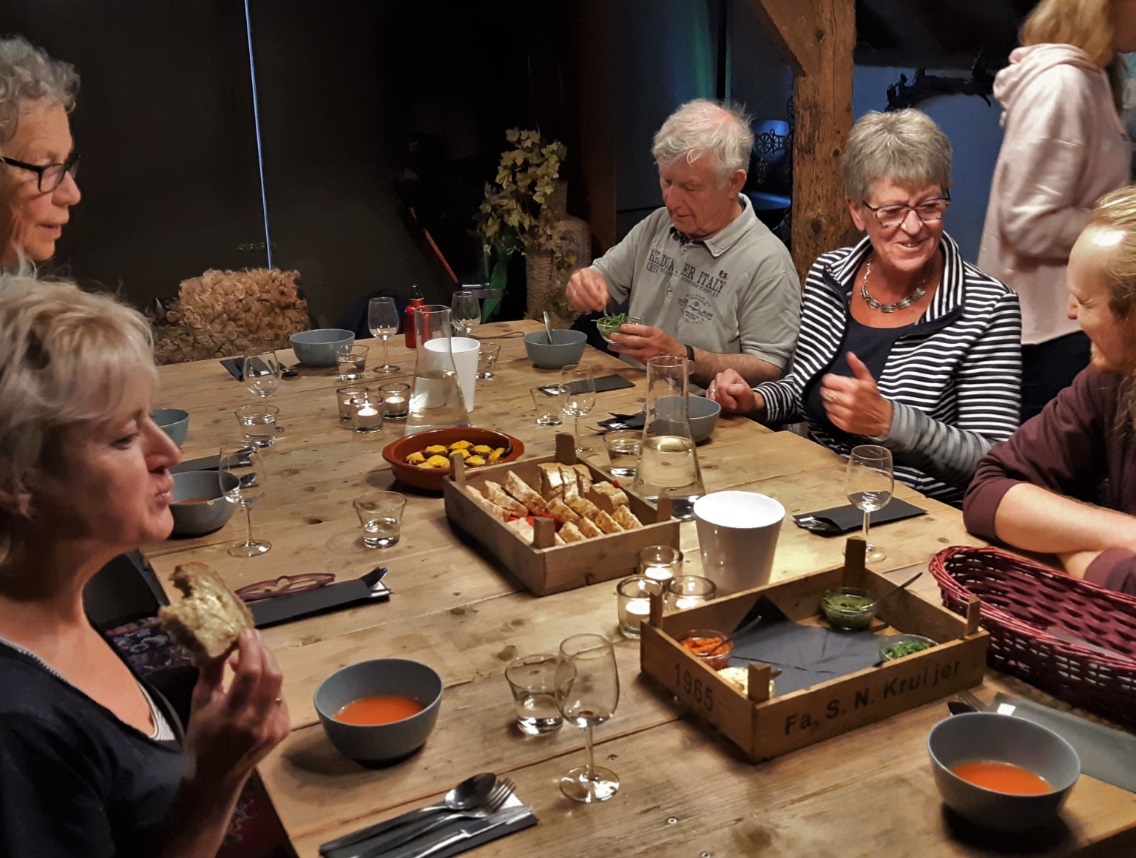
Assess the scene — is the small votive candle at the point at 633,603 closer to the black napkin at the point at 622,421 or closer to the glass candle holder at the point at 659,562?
the glass candle holder at the point at 659,562

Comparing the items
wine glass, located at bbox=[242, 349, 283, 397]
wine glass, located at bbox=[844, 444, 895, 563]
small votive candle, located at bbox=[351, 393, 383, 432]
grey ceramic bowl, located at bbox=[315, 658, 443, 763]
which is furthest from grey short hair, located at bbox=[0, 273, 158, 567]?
wine glass, located at bbox=[242, 349, 283, 397]

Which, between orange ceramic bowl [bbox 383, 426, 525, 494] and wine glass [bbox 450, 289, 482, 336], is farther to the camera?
wine glass [bbox 450, 289, 482, 336]

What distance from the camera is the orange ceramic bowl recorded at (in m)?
2.13

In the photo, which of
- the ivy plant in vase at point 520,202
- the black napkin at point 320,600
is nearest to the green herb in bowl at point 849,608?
the black napkin at point 320,600

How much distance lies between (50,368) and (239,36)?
4375mm

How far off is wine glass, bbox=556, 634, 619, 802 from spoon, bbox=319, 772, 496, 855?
9 cm

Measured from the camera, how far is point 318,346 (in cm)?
312

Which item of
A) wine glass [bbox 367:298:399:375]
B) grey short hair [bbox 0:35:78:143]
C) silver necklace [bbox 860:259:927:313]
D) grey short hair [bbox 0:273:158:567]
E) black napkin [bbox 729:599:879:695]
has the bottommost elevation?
black napkin [bbox 729:599:879:695]

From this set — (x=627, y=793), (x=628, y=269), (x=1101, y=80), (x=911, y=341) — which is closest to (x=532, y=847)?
(x=627, y=793)

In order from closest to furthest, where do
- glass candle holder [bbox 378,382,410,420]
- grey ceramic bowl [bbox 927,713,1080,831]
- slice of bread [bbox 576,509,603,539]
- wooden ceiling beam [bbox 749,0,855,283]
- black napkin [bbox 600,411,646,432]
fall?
grey ceramic bowl [bbox 927,713,1080,831]
slice of bread [bbox 576,509,603,539]
black napkin [bbox 600,411,646,432]
glass candle holder [bbox 378,382,410,420]
wooden ceiling beam [bbox 749,0,855,283]

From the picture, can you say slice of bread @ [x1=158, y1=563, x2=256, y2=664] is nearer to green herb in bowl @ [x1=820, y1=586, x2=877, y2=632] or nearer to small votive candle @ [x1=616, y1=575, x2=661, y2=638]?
small votive candle @ [x1=616, y1=575, x2=661, y2=638]

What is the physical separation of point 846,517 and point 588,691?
0.88 m

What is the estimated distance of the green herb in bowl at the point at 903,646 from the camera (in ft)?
4.61

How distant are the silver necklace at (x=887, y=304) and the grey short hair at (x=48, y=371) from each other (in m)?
1.92
